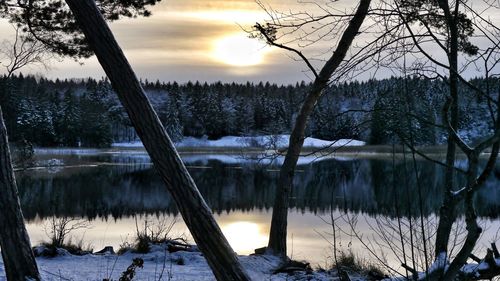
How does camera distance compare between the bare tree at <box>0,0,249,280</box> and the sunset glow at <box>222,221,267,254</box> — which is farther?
the sunset glow at <box>222,221,267,254</box>

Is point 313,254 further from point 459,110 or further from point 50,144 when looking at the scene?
point 50,144

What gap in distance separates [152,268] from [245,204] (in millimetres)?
14320

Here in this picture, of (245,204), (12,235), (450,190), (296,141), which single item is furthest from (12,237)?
(245,204)

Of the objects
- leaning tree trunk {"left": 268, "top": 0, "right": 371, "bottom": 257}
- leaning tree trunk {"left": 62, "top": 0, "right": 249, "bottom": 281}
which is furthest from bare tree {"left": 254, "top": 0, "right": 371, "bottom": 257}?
leaning tree trunk {"left": 62, "top": 0, "right": 249, "bottom": 281}

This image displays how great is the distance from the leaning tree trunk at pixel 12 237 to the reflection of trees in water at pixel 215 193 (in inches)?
442

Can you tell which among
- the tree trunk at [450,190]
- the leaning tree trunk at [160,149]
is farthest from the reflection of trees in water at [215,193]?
the leaning tree trunk at [160,149]

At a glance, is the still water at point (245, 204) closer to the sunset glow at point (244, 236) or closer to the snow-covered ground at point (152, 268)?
the sunset glow at point (244, 236)

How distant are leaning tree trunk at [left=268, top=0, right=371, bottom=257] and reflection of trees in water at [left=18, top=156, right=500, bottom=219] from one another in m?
6.64

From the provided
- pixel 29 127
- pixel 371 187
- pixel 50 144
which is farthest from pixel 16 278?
pixel 50 144

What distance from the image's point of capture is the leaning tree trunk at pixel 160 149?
4.11m

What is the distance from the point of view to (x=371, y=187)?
25.3 meters

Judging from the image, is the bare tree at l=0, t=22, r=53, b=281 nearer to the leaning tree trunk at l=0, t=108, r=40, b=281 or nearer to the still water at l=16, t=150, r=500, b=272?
the leaning tree trunk at l=0, t=108, r=40, b=281

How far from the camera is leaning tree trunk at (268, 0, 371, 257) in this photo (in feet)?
27.4

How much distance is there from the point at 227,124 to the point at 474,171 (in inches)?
3428
